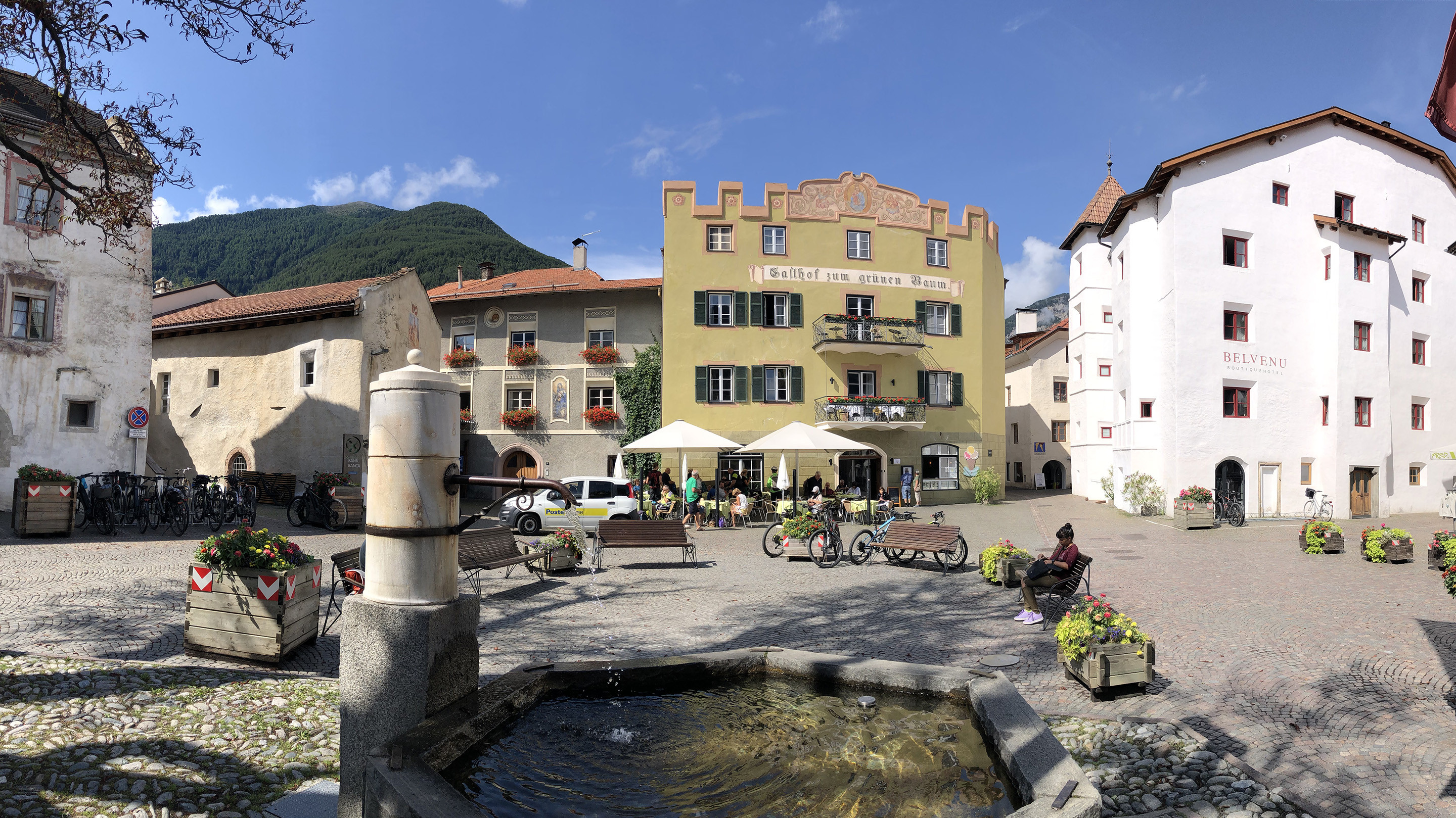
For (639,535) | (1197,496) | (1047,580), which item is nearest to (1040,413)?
(1197,496)

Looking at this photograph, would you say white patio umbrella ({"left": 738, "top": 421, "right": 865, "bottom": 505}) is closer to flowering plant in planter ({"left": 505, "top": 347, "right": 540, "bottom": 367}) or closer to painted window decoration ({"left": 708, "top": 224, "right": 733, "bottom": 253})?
Result: painted window decoration ({"left": 708, "top": 224, "right": 733, "bottom": 253})

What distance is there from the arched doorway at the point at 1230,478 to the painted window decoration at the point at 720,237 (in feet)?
58.5

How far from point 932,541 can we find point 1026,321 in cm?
4239

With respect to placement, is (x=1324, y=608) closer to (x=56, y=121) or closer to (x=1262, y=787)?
(x=1262, y=787)

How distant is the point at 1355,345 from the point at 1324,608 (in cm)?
2130

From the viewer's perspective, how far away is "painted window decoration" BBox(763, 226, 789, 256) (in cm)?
2948

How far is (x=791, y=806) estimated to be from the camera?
3.84 metres

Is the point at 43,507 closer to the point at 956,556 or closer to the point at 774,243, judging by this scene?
the point at 956,556

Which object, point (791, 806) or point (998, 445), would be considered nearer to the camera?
point (791, 806)

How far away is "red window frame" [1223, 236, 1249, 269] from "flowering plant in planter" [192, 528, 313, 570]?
2861 centimetres

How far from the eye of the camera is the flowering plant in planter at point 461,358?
31.9 metres

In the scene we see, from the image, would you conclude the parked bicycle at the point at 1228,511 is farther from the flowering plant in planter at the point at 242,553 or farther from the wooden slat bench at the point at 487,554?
the flowering plant in planter at the point at 242,553

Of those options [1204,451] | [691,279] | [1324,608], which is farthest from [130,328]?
[1204,451]

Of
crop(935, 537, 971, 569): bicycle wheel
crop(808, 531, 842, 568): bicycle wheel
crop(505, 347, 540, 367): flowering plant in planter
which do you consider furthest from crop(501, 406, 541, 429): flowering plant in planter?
crop(935, 537, 971, 569): bicycle wheel
